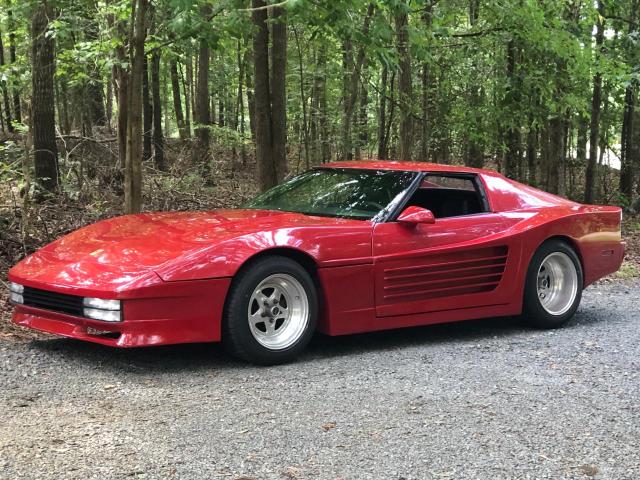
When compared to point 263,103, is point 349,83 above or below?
above

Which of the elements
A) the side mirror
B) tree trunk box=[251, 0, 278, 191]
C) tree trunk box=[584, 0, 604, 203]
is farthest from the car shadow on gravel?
tree trunk box=[584, 0, 604, 203]

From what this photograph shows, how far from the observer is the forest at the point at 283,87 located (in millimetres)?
7312

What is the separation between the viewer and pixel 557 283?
629cm

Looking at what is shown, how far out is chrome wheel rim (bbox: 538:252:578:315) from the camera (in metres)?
6.17

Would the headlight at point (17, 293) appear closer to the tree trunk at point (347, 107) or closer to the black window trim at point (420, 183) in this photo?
the black window trim at point (420, 183)

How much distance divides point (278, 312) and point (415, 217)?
130 centimetres

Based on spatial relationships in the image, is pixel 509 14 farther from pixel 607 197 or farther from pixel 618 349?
pixel 607 197

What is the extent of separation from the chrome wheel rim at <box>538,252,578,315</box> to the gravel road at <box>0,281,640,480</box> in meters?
0.83

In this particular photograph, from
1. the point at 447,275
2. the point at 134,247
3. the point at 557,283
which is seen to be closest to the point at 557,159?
the point at 557,283

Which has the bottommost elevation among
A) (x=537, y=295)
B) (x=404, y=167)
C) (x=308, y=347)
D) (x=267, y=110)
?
(x=308, y=347)

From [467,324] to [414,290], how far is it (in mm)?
1366

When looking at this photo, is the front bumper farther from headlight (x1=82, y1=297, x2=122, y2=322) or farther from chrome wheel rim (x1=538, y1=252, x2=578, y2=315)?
chrome wheel rim (x1=538, y1=252, x2=578, y2=315)

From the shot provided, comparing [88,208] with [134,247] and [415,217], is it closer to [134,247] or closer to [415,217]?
[134,247]

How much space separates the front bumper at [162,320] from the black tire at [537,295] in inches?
116
